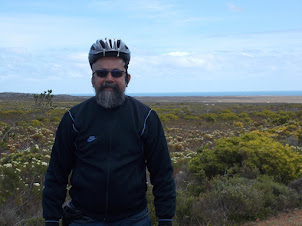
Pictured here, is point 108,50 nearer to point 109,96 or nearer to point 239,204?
point 109,96

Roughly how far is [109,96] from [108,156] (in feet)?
1.38

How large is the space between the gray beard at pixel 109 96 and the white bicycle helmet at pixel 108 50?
0.22m

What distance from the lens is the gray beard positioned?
227cm

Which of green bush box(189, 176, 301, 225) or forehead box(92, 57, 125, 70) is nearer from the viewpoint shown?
forehead box(92, 57, 125, 70)

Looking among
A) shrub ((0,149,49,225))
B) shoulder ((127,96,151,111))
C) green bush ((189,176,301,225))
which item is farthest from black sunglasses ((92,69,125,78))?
green bush ((189,176,301,225))

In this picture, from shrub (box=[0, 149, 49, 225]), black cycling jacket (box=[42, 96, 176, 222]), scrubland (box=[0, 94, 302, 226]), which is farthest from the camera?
scrubland (box=[0, 94, 302, 226])

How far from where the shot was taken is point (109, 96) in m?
2.28

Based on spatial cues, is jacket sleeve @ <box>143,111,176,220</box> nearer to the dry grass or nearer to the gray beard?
the gray beard

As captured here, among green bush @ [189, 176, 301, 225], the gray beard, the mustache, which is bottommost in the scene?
green bush @ [189, 176, 301, 225]

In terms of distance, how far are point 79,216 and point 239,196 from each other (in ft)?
12.0

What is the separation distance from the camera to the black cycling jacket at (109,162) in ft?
7.16

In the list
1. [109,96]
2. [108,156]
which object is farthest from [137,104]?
[108,156]

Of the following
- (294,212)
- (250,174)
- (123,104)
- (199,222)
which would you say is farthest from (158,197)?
(250,174)

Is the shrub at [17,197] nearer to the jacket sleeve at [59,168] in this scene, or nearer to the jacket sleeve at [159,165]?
the jacket sleeve at [59,168]
